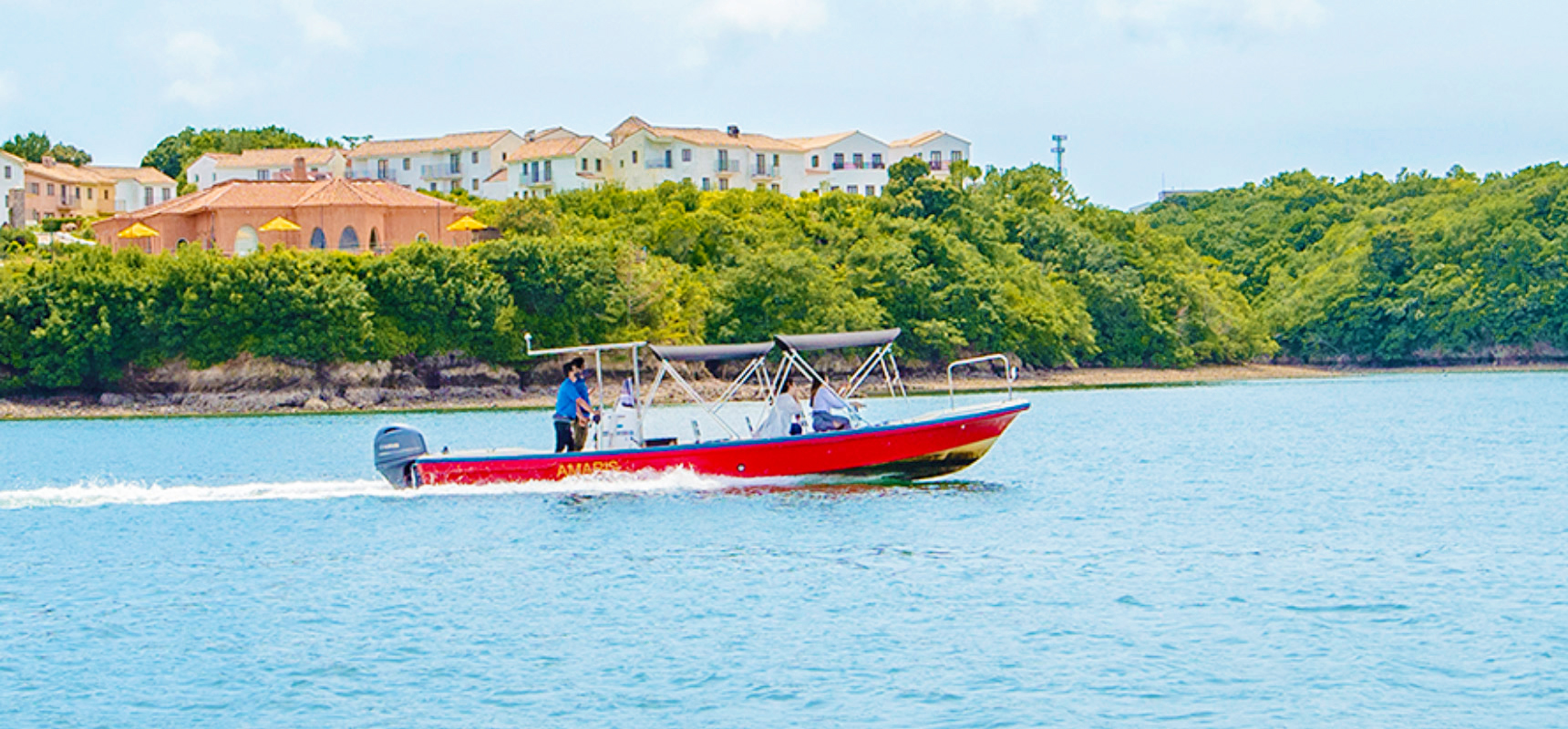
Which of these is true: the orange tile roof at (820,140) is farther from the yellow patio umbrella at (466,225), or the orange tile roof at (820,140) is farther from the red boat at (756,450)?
the red boat at (756,450)

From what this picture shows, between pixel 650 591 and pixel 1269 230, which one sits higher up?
pixel 1269 230

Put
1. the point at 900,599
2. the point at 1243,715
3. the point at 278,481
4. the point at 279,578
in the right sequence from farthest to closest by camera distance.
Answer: the point at 278,481
the point at 279,578
the point at 900,599
the point at 1243,715

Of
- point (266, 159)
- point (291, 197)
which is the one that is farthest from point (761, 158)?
point (291, 197)

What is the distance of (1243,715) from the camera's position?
1342 centimetres

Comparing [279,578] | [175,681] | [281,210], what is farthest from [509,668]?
[281,210]

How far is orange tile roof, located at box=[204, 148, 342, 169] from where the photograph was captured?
105062 mm

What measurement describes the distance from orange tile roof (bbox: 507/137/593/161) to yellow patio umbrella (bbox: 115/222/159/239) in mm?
28546

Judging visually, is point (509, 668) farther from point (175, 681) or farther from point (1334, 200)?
point (1334, 200)

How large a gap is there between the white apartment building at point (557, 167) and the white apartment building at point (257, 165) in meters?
11.7

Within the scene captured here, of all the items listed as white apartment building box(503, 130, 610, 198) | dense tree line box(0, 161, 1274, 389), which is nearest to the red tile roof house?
dense tree line box(0, 161, 1274, 389)

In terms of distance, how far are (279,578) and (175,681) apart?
548 cm

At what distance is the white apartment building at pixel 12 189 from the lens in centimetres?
9544

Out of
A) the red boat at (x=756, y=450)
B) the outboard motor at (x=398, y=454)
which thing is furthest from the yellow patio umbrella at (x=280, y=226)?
the red boat at (x=756, y=450)

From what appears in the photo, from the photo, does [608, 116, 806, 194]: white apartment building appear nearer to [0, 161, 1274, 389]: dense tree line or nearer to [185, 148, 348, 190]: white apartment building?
[0, 161, 1274, 389]: dense tree line
